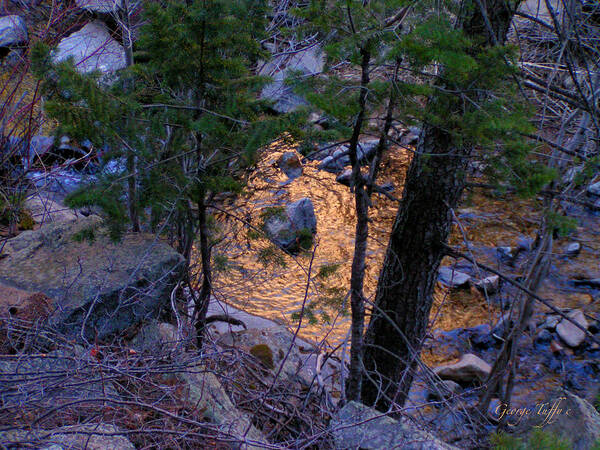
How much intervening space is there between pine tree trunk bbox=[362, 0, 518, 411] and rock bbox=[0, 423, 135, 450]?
4.90 ft

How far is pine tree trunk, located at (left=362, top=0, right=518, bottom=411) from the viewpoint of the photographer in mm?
3072

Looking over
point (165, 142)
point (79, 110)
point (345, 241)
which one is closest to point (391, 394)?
point (165, 142)

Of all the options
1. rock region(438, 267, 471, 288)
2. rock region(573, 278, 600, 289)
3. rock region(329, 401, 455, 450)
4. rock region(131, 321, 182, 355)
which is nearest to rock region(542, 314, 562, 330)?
rock region(573, 278, 600, 289)

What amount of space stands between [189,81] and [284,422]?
7.76 feet

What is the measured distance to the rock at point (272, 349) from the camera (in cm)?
436

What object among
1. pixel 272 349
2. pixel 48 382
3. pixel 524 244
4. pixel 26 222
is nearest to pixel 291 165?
pixel 524 244

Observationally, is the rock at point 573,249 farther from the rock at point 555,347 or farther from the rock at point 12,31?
the rock at point 12,31

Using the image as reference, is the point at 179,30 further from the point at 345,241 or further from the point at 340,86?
the point at 345,241

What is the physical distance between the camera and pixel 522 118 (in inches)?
93.3

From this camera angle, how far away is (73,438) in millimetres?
2141

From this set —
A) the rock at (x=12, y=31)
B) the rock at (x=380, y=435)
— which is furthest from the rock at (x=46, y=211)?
the rock at (x=380, y=435)

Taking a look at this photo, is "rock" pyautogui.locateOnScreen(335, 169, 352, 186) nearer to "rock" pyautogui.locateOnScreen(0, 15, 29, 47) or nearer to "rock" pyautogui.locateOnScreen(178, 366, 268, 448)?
"rock" pyautogui.locateOnScreen(0, 15, 29, 47)

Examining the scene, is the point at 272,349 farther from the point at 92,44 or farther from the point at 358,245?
the point at 92,44

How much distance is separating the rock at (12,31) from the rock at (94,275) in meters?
5.63
